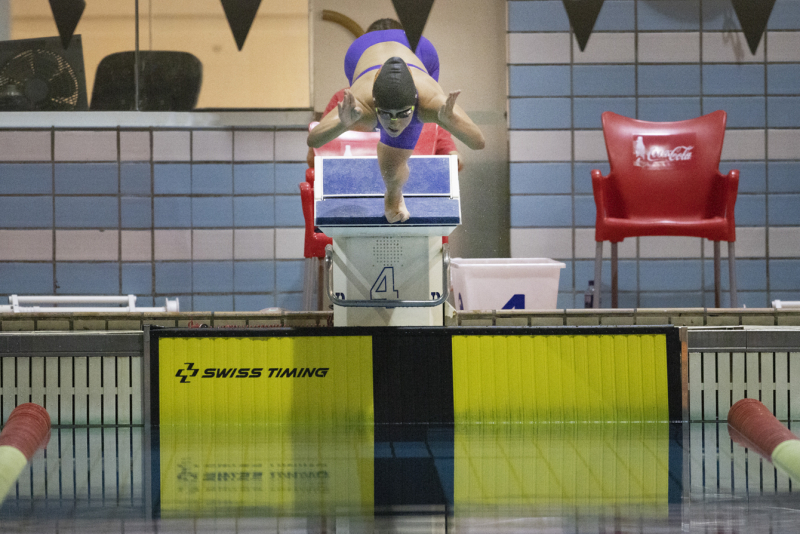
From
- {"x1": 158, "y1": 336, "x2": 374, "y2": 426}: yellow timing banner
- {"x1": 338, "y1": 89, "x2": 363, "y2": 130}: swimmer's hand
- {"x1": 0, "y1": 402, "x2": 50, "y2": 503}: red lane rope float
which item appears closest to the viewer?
{"x1": 0, "y1": 402, "x2": 50, "y2": 503}: red lane rope float

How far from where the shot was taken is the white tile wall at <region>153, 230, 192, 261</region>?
436 centimetres

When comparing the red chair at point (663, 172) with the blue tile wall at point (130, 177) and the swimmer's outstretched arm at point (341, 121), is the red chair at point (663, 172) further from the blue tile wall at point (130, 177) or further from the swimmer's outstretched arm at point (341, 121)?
the blue tile wall at point (130, 177)

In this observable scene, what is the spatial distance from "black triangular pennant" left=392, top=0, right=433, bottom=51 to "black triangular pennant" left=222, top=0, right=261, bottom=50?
1.20 metres

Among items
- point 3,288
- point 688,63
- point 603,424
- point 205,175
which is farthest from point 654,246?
point 3,288

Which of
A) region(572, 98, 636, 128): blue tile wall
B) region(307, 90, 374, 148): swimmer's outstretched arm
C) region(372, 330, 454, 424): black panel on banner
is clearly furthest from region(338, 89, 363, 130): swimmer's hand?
region(572, 98, 636, 128): blue tile wall

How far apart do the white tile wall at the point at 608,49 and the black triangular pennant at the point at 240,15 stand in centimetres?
194

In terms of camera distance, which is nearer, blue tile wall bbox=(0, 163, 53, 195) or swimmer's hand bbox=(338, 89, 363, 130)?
swimmer's hand bbox=(338, 89, 363, 130)

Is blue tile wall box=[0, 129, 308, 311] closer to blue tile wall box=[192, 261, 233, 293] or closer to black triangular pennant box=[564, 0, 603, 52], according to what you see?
blue tile wall box=[192, 261, 233, 293]

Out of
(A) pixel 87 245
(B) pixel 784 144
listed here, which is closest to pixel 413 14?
(A) pixel 87 245

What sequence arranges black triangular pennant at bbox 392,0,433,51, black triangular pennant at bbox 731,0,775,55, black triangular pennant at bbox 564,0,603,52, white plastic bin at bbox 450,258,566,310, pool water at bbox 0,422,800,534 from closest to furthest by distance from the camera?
pool water at bbox 0,422,800,534 < white plastic bin at bbox 450,258,566,310 < black triangular pennant at bbox 392,0,433,51 < black triangular pennant at bbox 731,0,775,55 < black triangular pennant at bbox 564,0,603,52

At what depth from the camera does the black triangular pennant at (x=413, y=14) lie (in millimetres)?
3180

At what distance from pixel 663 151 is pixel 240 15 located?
8.30ft

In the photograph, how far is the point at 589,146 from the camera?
437 cm

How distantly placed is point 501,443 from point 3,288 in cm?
365
